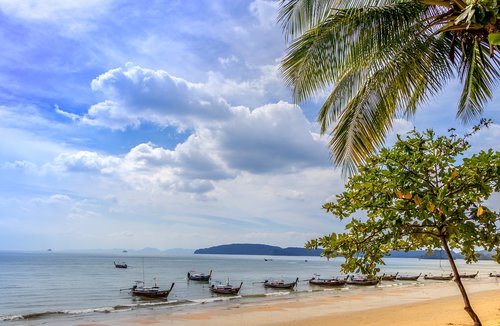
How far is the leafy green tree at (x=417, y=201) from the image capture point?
4410 mm

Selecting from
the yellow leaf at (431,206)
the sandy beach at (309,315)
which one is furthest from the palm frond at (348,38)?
the sandy beach at (309,315)

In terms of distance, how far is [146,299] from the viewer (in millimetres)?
36938

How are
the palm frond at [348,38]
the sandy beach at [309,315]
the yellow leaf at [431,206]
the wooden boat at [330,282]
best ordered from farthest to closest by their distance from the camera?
the wooden boat at [330,282], the sandy beach at [309,315], the palm frond at [348,38], the yellow leaf at [431,206]

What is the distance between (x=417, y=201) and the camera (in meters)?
4.31

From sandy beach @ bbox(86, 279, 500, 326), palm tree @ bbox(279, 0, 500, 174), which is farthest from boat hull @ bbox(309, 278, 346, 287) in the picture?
palm tree @ bbox(279, 0, 500, 174)

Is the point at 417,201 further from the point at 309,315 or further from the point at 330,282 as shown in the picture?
the point at 330,282

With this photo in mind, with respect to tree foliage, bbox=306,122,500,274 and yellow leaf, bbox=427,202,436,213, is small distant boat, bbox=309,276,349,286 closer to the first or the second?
tree foliage, bbox=306,122,500,274

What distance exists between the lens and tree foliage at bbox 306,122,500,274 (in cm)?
441

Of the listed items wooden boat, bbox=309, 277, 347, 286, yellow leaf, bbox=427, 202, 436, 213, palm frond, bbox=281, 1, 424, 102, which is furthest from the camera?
wooden boat, bbox=309, 277, 347, 286

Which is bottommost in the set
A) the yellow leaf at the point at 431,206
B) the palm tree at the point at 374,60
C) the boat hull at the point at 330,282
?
the boat hull at the point at 330,282

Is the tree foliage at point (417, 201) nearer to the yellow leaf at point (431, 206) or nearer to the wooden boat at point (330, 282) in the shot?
the yellow leaf at point (431, 206)

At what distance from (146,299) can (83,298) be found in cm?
923

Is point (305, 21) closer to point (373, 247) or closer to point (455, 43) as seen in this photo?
point (455, 43)

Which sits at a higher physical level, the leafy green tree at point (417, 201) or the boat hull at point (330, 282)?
the leafy green tree at point (417, 201)
